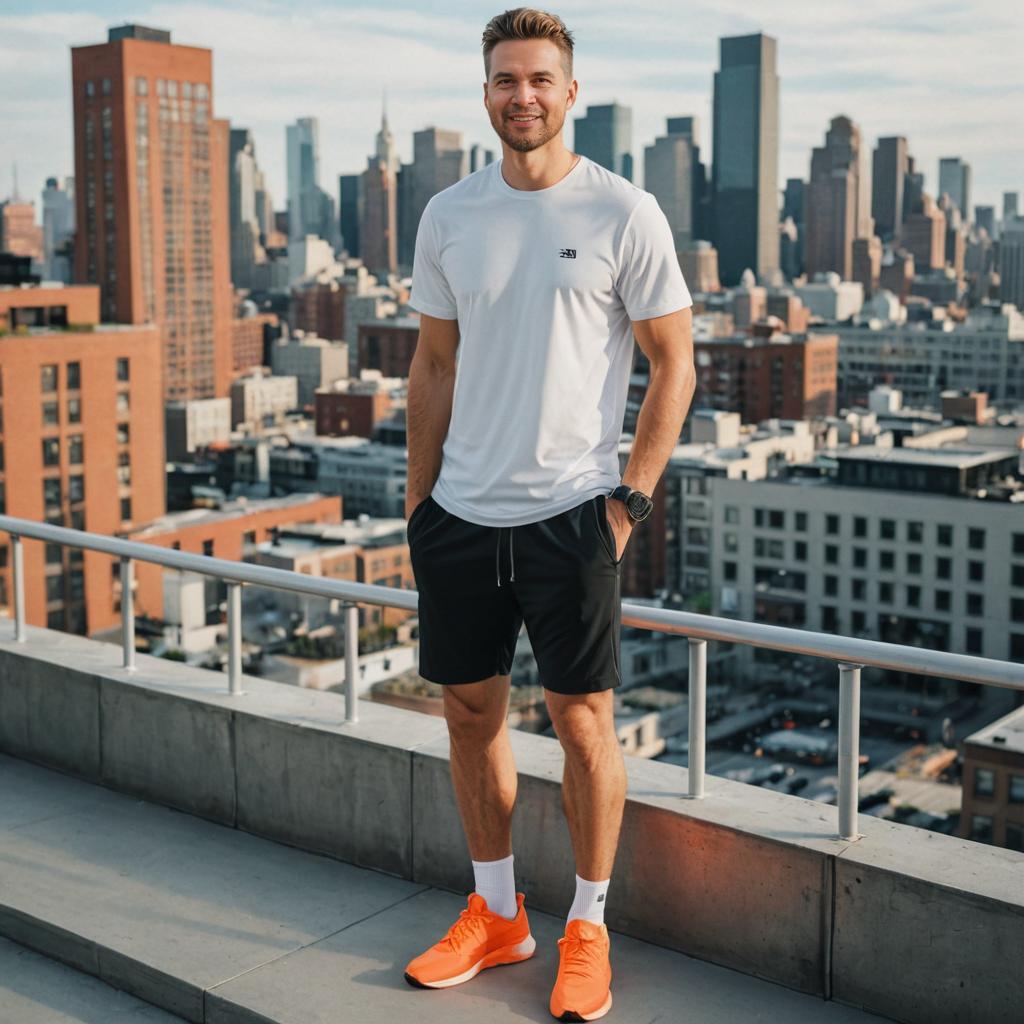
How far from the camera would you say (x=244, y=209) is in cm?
15188

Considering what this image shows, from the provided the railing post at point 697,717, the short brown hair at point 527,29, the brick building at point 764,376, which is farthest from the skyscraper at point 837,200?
the short brown hair at point 527,29

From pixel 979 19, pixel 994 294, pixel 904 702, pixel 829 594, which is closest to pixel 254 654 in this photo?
pixel 904 702

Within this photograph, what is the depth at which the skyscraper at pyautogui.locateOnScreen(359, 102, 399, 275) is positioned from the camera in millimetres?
148375

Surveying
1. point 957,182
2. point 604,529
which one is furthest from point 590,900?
point 957,182

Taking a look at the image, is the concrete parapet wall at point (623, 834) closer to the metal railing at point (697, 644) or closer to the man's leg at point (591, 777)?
the metal railing at point (697, 644)

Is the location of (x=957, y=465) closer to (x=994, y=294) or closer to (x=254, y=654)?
(x=254, y=654)

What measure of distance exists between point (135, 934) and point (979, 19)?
11885 cm

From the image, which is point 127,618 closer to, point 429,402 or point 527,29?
point 429,402

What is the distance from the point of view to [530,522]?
2.07 m

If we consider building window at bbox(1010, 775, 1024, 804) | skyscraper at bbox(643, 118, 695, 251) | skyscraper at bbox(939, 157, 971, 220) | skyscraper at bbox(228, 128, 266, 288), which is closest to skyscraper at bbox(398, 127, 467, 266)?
skyscraper at bbox(228, 128, 266, 288)

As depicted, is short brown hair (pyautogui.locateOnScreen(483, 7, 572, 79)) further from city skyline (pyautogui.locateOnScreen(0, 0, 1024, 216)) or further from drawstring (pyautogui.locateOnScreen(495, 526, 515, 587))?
city skyline (pyautogui.locateOnScreen(0, 0, 1024, 216))

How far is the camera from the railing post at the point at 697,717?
238 centimetres

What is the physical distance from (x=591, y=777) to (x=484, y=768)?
0.71 feet

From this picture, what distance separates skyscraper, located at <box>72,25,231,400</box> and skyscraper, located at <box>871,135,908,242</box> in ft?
265
